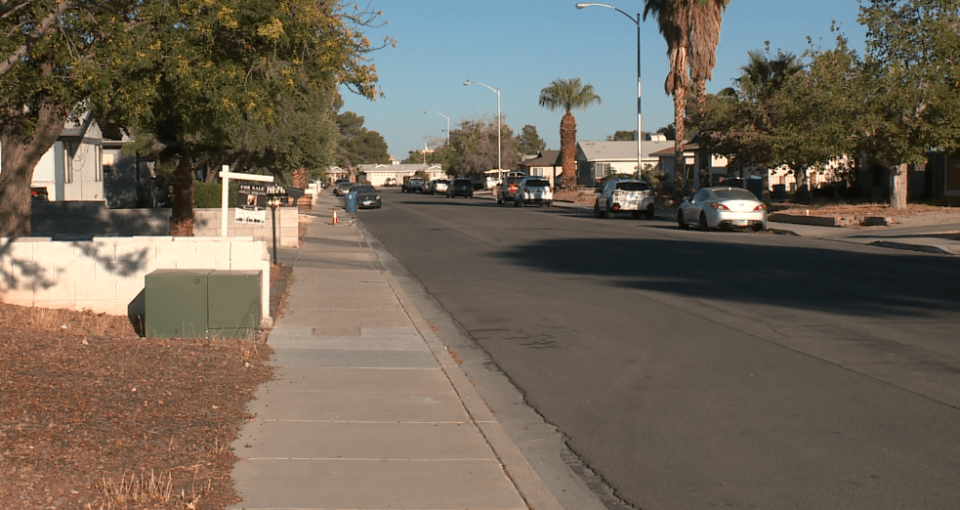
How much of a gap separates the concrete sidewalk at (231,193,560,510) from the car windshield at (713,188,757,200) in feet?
63.0

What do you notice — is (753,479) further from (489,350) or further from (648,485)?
(489,350)

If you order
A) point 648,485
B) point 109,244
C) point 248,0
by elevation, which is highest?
point 248,0

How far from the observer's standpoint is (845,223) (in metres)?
31.0

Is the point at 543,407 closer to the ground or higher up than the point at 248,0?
closer to the ground

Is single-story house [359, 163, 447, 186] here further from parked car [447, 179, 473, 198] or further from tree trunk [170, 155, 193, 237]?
tree trunk [170, 155, 193, 237]

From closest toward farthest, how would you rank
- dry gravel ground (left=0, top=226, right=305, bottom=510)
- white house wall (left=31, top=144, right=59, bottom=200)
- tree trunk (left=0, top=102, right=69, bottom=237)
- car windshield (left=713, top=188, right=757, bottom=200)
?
dry gravel ground (left=0, top=226, right=305, bottom=510)
tree trunk (left=0, top=102, right=69, bottom=237)
car windshield (left=713, top=188, right=757, bottom=200)
white house wall (left=31, top=144, right=59, bottom=200)

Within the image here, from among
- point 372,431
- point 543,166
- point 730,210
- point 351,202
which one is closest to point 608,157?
point 543,166

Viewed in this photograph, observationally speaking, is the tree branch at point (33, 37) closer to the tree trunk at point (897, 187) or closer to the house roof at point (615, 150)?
the tree trunk at point (897, 187)

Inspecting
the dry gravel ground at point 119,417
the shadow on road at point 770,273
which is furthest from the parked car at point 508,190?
the dry gravel ground at point 119,417

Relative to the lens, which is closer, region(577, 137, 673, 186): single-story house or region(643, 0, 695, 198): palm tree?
region(643, 0, 695, 198): palm tree

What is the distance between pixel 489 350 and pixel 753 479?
5124 millimetres

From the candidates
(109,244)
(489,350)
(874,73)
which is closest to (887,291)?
(489,350)

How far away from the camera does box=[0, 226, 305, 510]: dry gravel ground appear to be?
18.1 ft

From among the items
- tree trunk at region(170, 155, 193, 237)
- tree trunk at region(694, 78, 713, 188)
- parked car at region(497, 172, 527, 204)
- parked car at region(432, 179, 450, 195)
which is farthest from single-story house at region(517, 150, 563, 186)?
tree trunk at region(170, 155, 193, 237)
